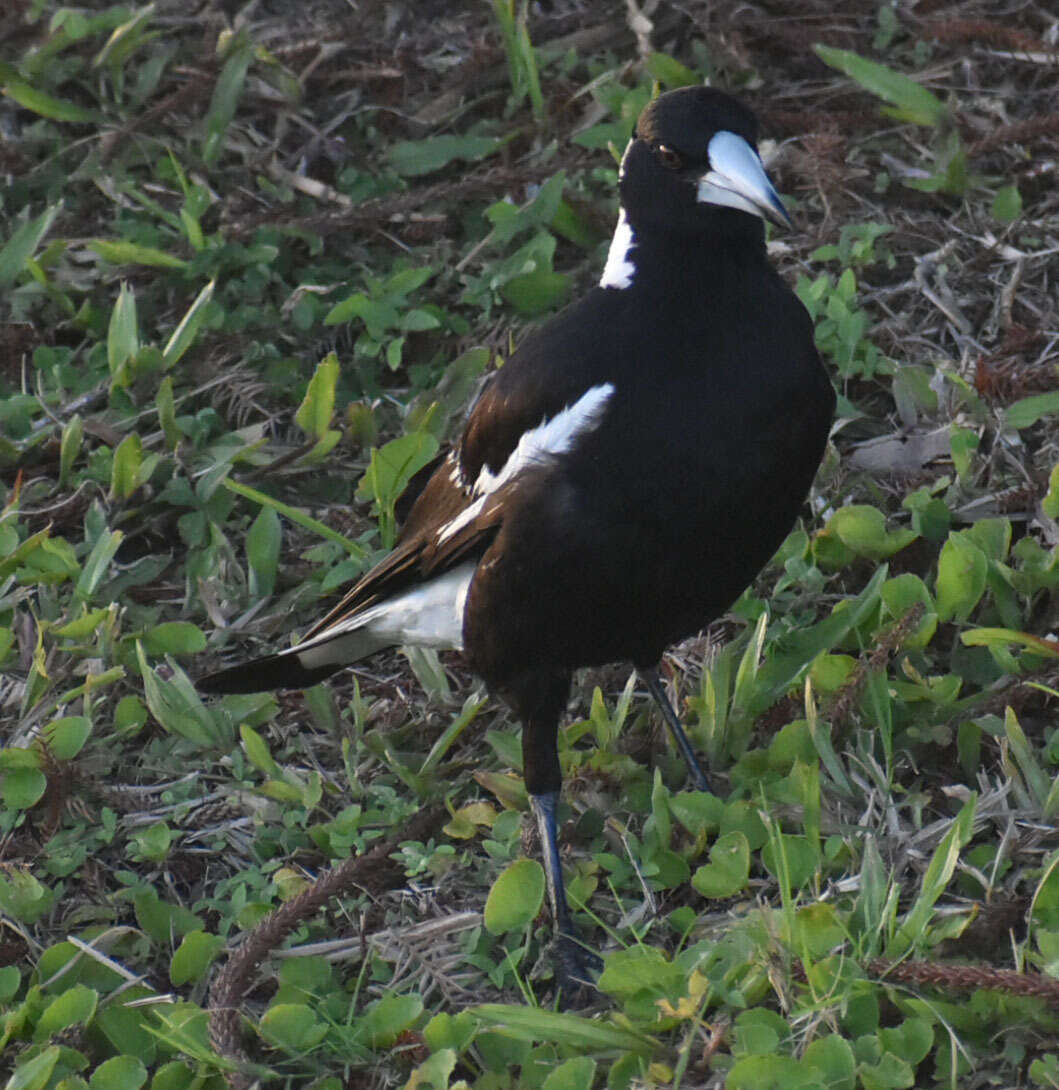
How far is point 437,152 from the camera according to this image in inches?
176

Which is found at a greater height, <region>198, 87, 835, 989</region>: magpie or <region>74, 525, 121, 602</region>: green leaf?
<region>198, 87, 835, 989</region>: magpie

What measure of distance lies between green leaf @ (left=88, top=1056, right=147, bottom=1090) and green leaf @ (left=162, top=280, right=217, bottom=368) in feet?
6.06

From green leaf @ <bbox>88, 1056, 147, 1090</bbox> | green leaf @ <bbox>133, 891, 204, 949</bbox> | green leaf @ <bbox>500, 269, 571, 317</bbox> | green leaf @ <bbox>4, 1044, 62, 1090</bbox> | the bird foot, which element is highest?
green leaf @ <bbox>500, 269, 571, 317</bbox>

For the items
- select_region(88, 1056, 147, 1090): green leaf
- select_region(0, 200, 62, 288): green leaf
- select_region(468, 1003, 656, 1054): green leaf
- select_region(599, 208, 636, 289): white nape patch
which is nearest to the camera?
select_region(468, 1003, 656, 1054): green leaf

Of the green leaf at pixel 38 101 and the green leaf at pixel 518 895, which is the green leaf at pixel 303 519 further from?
the green leaf at pixel 38 101

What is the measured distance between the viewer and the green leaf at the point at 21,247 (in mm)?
4258

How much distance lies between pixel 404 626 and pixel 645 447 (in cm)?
78

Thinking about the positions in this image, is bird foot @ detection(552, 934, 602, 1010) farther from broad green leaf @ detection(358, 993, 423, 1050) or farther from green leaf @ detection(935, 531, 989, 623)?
green leaf @ detection(935, 531, 989, 623)

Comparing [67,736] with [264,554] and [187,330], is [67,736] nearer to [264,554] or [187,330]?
[264,554]

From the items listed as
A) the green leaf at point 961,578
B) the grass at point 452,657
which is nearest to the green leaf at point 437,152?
A: the grass at point 452,657

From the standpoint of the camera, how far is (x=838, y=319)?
3834 mm

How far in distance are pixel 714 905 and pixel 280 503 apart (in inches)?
52.7

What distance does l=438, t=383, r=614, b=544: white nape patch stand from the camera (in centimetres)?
277

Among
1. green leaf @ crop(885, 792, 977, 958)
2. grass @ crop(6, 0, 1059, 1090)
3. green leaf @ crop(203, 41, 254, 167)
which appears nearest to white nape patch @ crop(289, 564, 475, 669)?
grass @ crop(6, 0, 1059, 1090)
